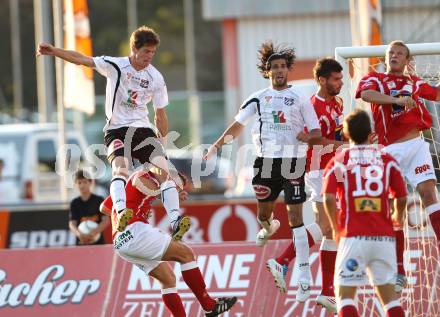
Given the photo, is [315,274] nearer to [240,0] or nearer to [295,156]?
[295,156]

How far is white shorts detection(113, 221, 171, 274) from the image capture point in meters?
11.4

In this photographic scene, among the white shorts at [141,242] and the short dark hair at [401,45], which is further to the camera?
the short dark hair at [401,45]

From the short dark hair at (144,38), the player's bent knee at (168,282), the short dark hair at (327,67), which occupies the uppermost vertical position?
the short dark hair at (144,38)

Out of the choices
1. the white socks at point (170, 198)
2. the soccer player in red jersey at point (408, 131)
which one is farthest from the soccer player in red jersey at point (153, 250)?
the soccer player in red jersey at point (408, 131)

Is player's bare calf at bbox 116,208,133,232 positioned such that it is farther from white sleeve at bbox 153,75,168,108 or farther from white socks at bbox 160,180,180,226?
white sleeve at bbox 153,75,168,108

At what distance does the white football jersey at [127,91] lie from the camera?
39.5 ft

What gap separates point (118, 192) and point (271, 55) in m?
2.05

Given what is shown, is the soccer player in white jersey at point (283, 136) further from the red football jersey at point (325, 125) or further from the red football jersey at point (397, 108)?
the red football jersey at point (397, 108)

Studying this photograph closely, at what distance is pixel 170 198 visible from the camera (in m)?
12.0

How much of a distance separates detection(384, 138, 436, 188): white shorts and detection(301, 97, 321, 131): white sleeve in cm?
72

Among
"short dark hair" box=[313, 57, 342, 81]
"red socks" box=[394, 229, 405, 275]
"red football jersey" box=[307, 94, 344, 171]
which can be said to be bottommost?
"red socks" box=[394, 229, 405, 275]

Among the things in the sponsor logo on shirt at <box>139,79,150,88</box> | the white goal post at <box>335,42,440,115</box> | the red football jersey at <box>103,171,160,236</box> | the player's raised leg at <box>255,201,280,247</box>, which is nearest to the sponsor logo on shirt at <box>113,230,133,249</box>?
the red football jersey at <box>103,171,160,236</box>

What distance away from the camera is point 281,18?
104 ft

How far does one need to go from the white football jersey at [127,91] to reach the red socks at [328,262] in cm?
209
